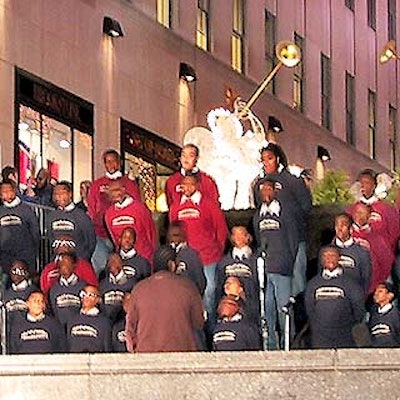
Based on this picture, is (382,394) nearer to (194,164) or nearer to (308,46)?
(194,164)

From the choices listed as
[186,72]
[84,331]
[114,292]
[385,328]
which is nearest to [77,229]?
[114,292]

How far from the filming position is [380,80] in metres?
65.9

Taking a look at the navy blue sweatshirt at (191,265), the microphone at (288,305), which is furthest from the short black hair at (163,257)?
the microphone at (288,305)

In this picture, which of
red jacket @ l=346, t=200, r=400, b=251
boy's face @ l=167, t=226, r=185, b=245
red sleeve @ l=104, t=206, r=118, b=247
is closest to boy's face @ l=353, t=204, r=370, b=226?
red jacket @ l=346, t=200, r=400, b=251

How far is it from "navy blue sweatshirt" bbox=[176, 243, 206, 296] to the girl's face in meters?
1.48

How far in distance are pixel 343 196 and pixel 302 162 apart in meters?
21.9

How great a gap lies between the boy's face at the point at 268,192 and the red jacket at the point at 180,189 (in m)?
0.76

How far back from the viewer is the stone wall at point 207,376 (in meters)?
16.3

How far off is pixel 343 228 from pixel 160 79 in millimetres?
21408

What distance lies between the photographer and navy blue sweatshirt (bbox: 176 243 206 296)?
20000 millimetres

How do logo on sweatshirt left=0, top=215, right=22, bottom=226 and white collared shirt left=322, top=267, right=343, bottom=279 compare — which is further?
logo on sweatshirt left=0, top=215, right=22, bottom=226

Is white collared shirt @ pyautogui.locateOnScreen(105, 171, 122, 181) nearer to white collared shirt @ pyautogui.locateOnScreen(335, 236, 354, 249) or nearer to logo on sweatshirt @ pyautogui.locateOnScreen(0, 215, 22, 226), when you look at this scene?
logo on sweatshirt @ pyautogui.locateOnScreen(0, 215, 22, 226)

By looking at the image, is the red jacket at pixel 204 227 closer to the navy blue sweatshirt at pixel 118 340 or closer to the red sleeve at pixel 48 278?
the red sleeve at pixel 48 278

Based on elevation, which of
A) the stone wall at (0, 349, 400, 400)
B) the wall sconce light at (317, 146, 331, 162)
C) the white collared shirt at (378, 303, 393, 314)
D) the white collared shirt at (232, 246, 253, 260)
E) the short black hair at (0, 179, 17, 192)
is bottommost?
the stone wall at (0, 349, 400, 400)
